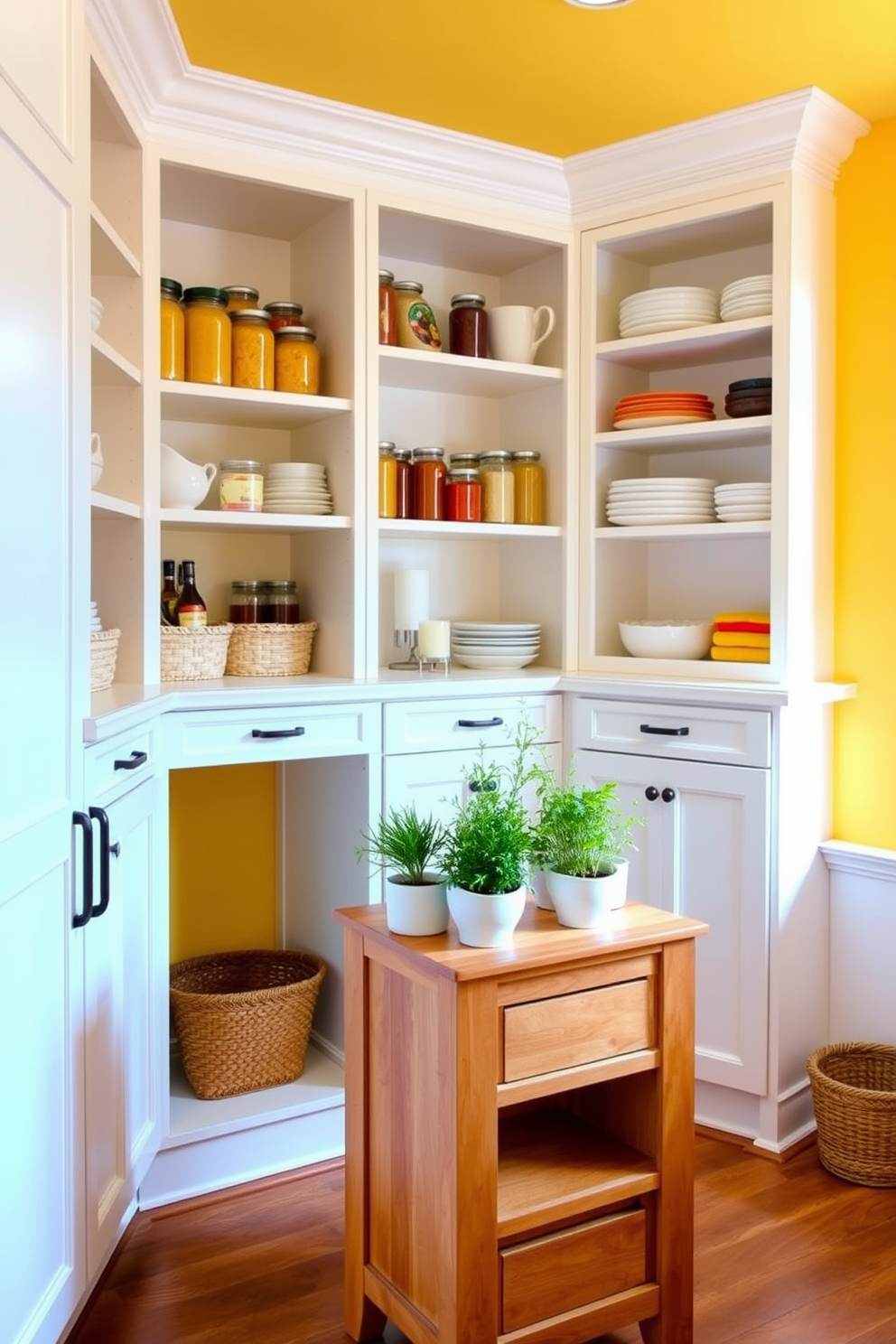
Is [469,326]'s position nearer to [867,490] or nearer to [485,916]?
[867,490]

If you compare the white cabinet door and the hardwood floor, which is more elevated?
the white cabinet door

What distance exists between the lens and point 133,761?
6.97 feet

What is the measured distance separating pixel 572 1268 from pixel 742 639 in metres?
1.61

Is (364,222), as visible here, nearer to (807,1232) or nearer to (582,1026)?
(582,1026)

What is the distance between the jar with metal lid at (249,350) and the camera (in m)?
2.76

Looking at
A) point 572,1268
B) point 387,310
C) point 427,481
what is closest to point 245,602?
point 427,481

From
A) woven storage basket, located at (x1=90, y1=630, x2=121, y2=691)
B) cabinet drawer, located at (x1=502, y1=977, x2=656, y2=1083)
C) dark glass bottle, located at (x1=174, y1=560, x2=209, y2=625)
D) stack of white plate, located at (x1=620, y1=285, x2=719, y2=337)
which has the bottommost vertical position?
cabinet drawer, located at (x1=502, y1=977, x2=656, y2=1083)

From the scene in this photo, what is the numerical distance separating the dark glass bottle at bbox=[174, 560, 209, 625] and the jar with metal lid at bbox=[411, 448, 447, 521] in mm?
673

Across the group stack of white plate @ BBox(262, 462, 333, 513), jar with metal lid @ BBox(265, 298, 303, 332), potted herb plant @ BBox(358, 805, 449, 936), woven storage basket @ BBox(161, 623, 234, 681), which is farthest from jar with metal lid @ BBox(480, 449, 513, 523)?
potted herb plant @ BBox(358, 805, 449, 936)

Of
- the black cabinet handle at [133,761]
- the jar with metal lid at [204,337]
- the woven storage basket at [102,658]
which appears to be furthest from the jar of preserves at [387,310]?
the black cabinet handle at [133,761]

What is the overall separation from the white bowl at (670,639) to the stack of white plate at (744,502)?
0.30 m

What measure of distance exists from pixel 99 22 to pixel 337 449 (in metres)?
1.10

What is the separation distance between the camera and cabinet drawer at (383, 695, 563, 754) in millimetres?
2764

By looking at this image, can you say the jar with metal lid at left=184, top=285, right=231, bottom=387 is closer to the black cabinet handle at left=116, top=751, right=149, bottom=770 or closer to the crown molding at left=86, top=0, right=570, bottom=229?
the crown molding at left=86, top=0, right=570, bottom=229
